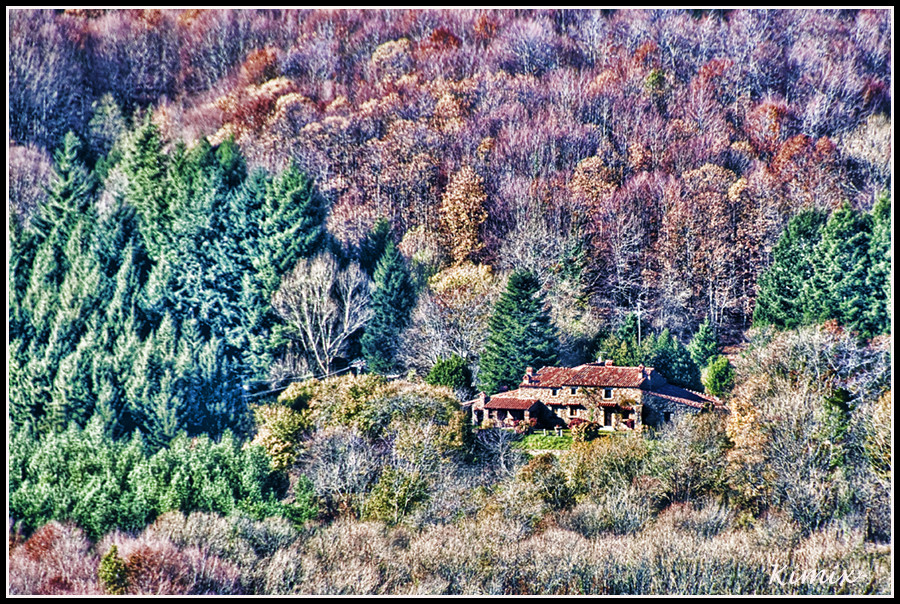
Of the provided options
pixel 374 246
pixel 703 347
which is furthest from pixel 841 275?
pixel 374 246

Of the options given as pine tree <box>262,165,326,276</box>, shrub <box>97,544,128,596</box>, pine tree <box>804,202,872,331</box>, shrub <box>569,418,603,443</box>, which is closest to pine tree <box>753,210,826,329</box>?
pine tree <box>804,202,872,331</box>

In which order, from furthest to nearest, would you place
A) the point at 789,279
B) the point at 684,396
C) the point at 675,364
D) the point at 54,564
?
the point at 789,279 < the point at 675,364 < the point at 684,396 < the point at 54,564

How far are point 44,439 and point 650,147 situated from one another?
32.7m

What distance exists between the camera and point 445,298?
142ft

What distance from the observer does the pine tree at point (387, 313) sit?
42.3m

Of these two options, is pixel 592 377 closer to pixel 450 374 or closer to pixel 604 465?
pixel 450 374

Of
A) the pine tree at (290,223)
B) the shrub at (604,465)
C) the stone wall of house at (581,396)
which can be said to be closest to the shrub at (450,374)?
the stone wall of house at (581,396)

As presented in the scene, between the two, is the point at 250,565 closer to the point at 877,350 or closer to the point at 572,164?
the point at 877,350

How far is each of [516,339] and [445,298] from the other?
4.49 metres

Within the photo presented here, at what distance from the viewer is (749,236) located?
48.8m

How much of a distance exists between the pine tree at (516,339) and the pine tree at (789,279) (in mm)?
8791

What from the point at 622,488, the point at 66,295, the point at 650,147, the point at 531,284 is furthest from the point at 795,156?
the point at 66,295

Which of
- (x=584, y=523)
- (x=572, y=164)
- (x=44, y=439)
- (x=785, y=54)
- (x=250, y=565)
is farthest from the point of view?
(x=785, y=54)

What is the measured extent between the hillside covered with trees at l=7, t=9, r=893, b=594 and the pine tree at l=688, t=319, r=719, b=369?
0.15 meters
